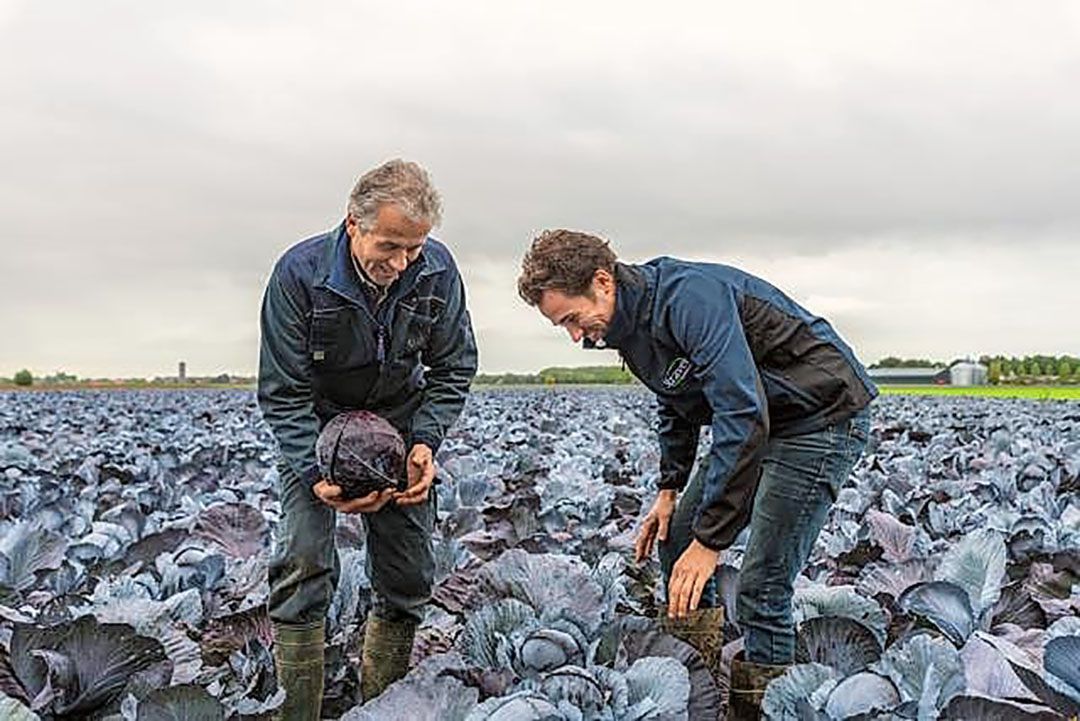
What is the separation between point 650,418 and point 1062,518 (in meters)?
12.2

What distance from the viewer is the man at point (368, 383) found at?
11.2 feet

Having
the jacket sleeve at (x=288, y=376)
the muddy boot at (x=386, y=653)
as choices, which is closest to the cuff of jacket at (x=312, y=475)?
the jacket sleeve at (x=288, y=376)

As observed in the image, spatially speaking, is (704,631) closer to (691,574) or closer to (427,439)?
(691,574)

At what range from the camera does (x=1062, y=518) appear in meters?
6.03

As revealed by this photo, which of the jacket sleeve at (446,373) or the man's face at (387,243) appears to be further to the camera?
the jacket sleeve at (446,373)

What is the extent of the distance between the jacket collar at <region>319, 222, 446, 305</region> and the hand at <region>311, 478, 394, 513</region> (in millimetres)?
501

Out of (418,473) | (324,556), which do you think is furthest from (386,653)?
(418,473)

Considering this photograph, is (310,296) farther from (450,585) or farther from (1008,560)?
(1008,560)

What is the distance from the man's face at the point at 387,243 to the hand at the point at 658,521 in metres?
1.17

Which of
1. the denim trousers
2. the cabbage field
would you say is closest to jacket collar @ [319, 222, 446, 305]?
the denim trousers

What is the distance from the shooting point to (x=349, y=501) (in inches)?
139

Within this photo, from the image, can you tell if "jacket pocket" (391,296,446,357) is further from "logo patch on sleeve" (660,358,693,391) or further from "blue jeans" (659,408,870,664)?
"blue jeans" (659,408,870,664)

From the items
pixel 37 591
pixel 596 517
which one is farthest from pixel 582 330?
pixel 596 517

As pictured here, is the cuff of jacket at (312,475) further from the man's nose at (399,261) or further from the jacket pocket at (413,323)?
the man's nose at (399,261)
